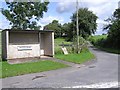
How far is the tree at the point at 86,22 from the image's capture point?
7585 cm

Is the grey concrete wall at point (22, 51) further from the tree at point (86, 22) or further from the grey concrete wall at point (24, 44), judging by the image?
the tree at point (86, 22)

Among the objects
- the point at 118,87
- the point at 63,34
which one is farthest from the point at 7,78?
the point at 63,34

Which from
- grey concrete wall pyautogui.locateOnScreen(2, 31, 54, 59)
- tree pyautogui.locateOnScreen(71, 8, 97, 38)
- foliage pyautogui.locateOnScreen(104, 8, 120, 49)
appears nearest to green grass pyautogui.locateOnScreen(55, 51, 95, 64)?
grey concrete wall pyautogui.locateOnScreen(2, 31, 54, 59)

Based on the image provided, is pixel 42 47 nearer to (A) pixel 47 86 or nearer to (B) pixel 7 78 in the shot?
(B) pixel 7 78

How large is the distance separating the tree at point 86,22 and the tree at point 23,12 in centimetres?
2819

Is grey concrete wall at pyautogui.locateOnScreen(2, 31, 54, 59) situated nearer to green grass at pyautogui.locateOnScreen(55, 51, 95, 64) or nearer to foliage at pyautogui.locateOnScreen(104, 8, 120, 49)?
green grass at pyautogui.locateOnScreen(55, 51, 95, 64)

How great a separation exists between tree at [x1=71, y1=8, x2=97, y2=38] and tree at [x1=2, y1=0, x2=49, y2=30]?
2819cm

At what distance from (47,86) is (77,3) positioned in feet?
71.6

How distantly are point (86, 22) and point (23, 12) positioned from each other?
33.8 m

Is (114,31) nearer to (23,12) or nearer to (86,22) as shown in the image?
(23,12)

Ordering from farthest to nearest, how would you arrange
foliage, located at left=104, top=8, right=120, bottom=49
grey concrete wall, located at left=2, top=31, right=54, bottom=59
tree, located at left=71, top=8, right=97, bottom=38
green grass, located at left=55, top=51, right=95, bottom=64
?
tree, located at left=71, top=8, right=97, bottom=38
foliage, located at left=104, top=8, right=120, bottom=49
grey concrete wall, located at left=2, top=31, right=54, bottom=59
green grass, located at left=55, top=51, right=95, bottom=64

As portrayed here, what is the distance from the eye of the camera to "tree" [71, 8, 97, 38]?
7585 cm

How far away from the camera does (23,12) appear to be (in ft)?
154

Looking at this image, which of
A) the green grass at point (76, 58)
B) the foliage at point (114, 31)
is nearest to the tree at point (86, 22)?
the foliage at point (114, 31)
